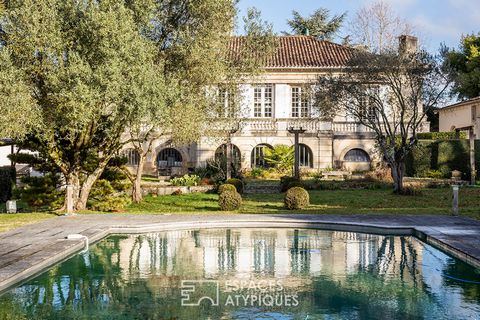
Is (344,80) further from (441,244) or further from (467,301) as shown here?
(467,301)

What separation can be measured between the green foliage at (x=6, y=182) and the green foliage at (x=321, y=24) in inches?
1509

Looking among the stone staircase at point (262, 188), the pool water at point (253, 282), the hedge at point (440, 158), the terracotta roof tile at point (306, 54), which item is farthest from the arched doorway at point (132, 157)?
the pool water at point (253, 282)

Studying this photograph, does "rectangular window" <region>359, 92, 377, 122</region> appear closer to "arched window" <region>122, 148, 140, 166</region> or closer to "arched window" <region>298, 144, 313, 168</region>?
"arched window" <region>298, 144, 313, 168</region>

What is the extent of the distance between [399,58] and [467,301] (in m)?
18.1

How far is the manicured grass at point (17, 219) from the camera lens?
17298 millimetres

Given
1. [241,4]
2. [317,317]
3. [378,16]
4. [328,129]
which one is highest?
[378,16]

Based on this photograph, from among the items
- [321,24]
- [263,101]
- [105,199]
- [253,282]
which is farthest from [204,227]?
[321,24]

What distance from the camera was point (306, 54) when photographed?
4278cm

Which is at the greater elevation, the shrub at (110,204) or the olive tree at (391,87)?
the olive tree at (391,87)

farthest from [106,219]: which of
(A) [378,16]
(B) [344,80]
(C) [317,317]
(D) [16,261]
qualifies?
(A) [378,16]

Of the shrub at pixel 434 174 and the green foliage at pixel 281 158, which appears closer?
the shrub at pixel 434 174

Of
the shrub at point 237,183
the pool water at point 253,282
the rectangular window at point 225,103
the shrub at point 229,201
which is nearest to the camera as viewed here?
the pool water at point 253,282

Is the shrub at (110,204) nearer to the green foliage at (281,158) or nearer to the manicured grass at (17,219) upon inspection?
the manicured grass at (17,219)

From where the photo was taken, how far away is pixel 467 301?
9.87m
